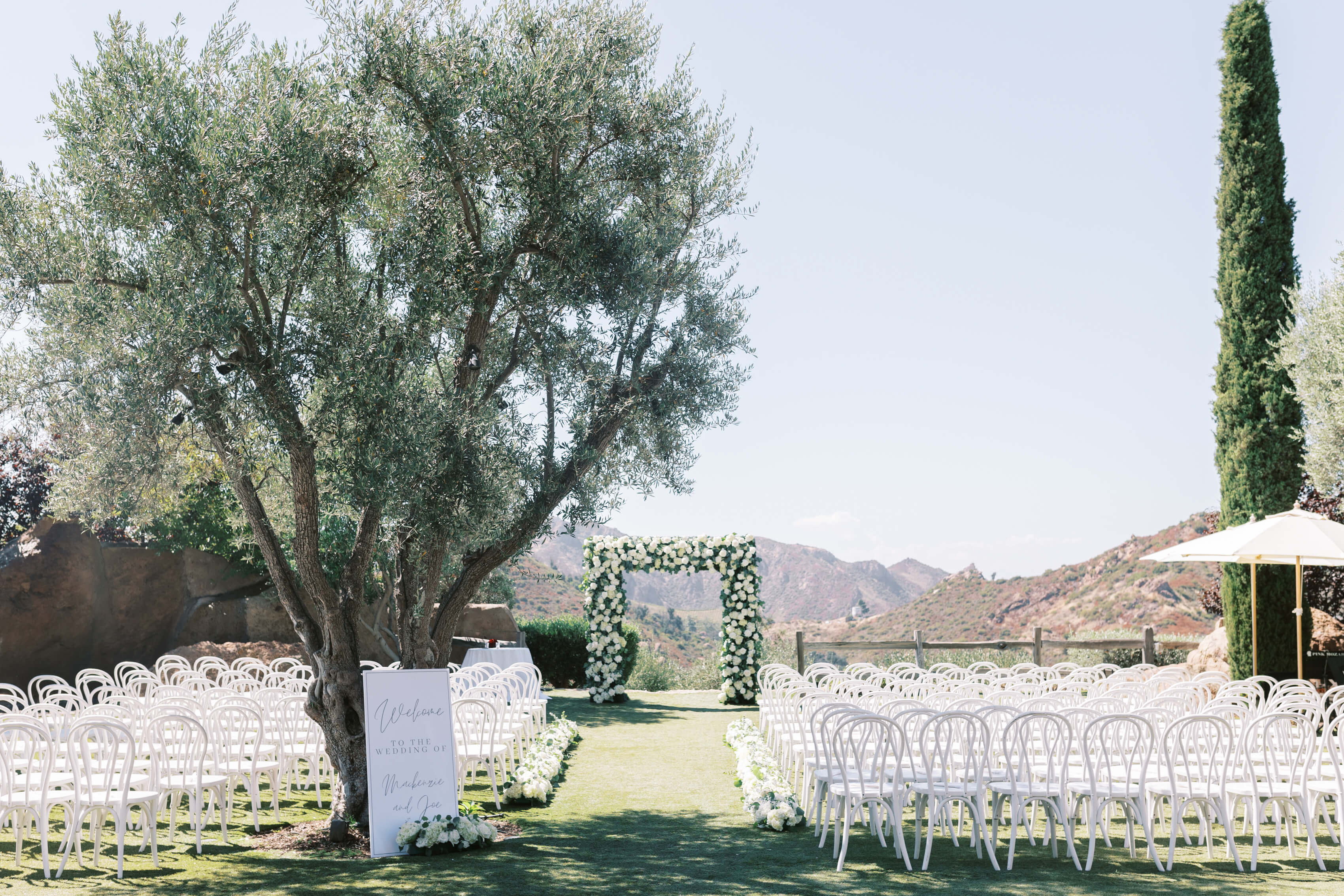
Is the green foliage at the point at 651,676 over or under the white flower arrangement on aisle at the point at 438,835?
under

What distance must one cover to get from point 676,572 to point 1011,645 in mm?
5353

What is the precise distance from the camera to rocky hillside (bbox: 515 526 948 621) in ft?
150

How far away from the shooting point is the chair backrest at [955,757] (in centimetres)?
568

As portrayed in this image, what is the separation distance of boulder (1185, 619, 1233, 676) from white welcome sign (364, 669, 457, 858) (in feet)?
31.7

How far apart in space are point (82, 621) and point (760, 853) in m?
11.1

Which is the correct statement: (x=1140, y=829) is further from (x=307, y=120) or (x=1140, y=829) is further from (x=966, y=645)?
(x=966, y=645)

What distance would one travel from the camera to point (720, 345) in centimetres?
762

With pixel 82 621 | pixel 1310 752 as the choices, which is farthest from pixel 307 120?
pixel 82 621

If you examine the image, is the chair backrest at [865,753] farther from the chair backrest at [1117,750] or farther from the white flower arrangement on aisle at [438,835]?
the white flower arrangement on aisle at [438,835]

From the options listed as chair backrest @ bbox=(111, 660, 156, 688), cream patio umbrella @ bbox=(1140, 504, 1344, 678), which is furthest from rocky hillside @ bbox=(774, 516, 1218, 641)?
chair backrest @ bbox=(111, 660, 156, 688)

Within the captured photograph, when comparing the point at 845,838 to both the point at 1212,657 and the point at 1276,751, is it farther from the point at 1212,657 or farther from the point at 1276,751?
the point at 1212,657

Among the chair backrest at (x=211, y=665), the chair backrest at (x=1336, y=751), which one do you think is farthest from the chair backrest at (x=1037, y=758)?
the chair backrest at (x=211, y=665)

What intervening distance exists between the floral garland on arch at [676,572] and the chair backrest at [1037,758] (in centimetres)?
834

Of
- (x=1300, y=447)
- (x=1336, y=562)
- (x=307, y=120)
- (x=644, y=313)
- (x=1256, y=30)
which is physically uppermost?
(x=1256, y=30)
